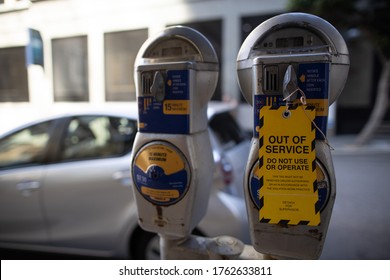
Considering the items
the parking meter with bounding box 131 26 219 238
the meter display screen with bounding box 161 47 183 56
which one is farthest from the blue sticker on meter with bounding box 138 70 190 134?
the meter display screen with bounding box 161 47 183 56

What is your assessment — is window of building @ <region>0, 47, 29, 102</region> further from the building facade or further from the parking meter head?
the parking meter head

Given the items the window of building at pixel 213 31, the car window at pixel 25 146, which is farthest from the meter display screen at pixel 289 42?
the window of building at pixel 213 31

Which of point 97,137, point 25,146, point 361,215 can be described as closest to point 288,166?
point 97,137

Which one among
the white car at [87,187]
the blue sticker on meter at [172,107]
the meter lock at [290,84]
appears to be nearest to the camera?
the meter lock at [290,84]

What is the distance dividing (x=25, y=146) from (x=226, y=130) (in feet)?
5.34

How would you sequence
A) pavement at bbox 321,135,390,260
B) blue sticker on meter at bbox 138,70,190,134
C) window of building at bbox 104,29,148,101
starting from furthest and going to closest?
pavement at bbox 321,135,390,260
window of building at bbox 104,29,148,101
blue sticker on meter at bbox 138,70,190,134

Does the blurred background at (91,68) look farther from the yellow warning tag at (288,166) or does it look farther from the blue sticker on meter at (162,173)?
the yellow warning tag at (288,166)

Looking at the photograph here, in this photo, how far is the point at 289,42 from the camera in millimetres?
1138

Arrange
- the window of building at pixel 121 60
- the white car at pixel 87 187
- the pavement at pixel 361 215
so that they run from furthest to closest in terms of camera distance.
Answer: the pavement at pixel 361 215
the window of building at pixel 121 60
the white car at pixel 87 187

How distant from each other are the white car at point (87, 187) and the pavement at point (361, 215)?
3.25 feet

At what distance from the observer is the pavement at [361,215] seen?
9.07 ft

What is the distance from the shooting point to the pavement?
9.07 feet

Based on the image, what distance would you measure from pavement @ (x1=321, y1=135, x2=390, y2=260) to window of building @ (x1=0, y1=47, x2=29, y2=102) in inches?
105

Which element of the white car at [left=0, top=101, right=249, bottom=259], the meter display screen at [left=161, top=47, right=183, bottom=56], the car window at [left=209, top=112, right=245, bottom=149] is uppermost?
the meter display screen at [left=161, top=47, right=183, bottom=56]
